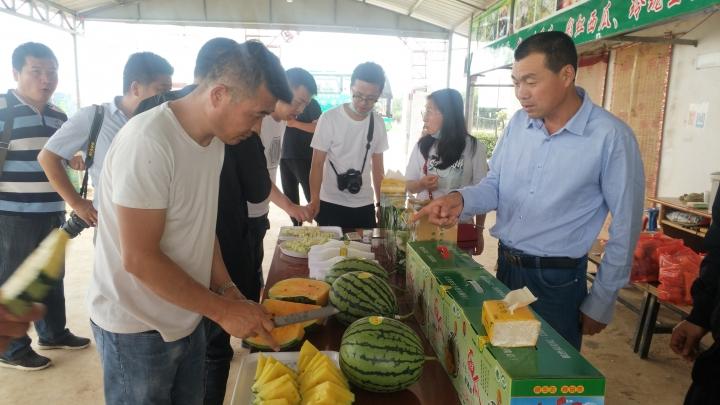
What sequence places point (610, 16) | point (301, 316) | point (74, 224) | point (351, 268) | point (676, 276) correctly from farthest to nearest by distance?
point (610, 16)
point (676, 276)
point (74, 224)
point (351, 268)
point (301, 316)

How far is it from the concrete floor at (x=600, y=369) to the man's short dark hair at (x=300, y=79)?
1.95 m

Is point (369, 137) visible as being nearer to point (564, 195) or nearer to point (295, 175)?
point (295, 175)

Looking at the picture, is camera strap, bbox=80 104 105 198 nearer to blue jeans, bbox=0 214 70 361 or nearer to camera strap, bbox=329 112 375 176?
blue jeans, bbox=0 214 70 361

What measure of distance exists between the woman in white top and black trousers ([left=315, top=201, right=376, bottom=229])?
49 centimetres

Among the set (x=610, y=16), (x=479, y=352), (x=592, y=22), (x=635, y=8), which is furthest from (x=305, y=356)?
(x=592, y=22)

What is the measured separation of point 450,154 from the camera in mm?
3113

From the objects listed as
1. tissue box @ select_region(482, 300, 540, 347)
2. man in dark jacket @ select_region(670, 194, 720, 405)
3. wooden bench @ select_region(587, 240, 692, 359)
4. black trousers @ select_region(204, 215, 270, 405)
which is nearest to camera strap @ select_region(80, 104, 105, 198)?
black trousers @ select_region(204, 215, 270, 405)

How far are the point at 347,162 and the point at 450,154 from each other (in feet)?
2.50

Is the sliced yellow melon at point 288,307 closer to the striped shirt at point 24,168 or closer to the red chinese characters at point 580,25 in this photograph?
the striped shirt at point 24,168

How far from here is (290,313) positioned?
1.49 metres

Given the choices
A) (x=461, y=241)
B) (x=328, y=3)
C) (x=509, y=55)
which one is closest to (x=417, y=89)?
(x=328, y=3)

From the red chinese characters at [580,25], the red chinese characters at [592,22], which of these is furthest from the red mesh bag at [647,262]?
the red chinese characters at [580,25]

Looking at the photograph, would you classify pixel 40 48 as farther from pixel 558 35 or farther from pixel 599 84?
pixel 599 84

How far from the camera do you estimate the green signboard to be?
318 centimetres
